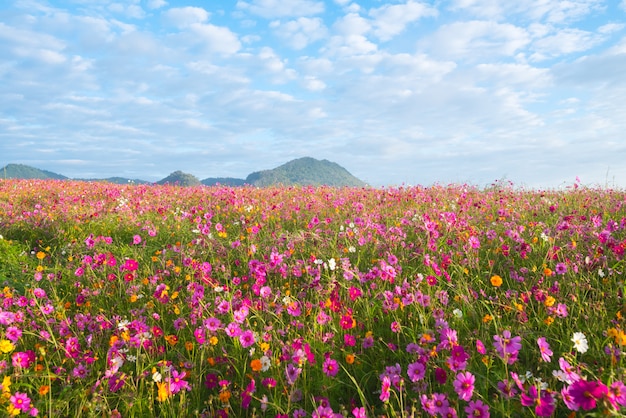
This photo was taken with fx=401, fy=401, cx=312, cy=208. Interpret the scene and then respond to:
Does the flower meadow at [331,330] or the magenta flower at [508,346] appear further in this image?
the flower meadow at [331,330]

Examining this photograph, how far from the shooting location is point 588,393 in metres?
1.50

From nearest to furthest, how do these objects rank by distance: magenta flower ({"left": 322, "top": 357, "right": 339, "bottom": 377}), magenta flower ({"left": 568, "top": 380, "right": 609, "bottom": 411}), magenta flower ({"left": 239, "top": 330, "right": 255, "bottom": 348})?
1. magenta flower ({"left": 568, "top": 380, "right": 609, "bottom": 411})
2. magenta flower ({"left": 322, "top": 357, "right": 339, "bottom": 377})
3. magenta flower ({"left": 239, "top": 330, "right": 255, "bottom": 348})

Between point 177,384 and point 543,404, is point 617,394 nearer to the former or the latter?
point 543,404

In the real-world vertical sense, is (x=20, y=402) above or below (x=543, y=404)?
below

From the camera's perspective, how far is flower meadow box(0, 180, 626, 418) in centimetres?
218

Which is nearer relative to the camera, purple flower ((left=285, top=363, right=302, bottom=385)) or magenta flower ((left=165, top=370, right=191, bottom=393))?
purple flower ((left=285, top=363, right=302, bottom=385))

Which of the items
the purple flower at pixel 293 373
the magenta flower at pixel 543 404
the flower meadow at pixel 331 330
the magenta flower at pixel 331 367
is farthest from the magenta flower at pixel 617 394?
the purple flower at pixel 293 373

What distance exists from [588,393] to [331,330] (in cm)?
180

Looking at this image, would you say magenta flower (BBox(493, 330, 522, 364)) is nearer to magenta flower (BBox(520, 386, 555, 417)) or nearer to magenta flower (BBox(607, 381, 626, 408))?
magenta flower (BBox(520, 386, 555, 417))

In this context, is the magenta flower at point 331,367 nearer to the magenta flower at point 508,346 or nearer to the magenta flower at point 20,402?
the magenta flower at point 508,346

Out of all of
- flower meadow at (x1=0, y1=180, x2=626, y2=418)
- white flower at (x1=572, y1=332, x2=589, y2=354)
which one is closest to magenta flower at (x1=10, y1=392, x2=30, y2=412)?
flower meadow at (x1=0, y1=180, x2=626, y2=418)

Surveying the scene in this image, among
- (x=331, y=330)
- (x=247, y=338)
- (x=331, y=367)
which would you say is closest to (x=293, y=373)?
(x=331, y=367)

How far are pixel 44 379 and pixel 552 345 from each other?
135 inches

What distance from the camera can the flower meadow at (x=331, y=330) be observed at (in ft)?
7.14
